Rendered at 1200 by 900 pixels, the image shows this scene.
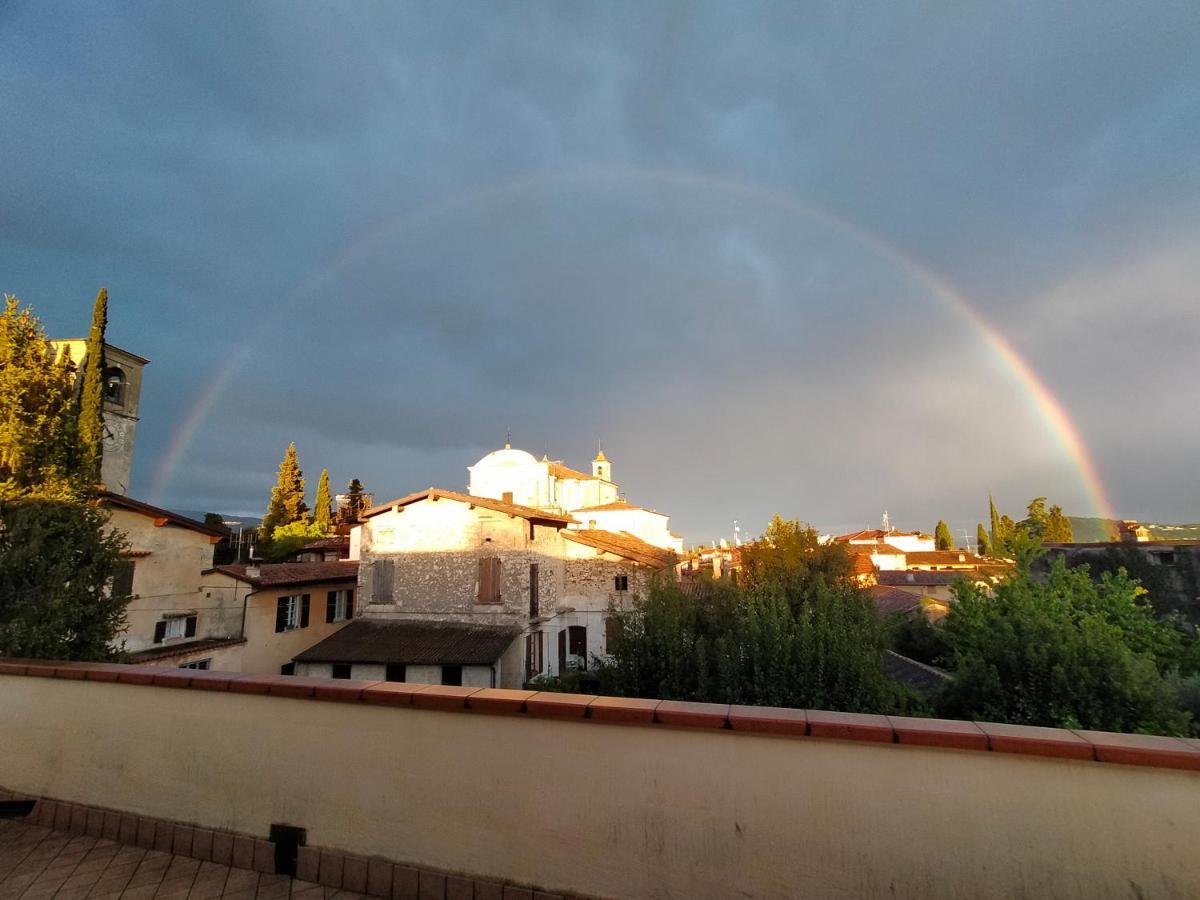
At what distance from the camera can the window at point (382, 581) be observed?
21.8 metres

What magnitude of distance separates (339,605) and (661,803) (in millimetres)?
27219

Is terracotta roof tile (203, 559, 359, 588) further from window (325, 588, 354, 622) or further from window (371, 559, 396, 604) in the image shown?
window (371, 559, 396, 604)

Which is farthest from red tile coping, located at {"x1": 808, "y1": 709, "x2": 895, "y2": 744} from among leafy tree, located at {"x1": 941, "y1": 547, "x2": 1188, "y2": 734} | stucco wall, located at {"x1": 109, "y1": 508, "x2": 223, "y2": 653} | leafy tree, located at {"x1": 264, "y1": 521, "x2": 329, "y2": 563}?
leafy tree, located at {"x1": 264, "y1": 521, "x2": 329, "y2": 563}

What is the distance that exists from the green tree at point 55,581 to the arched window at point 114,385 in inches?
1356

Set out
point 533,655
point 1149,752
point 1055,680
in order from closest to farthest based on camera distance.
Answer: point 1149,752 < point 1055,680 < point 533,655

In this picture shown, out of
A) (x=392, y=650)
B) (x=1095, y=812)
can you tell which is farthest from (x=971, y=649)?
(x=392, y=650)

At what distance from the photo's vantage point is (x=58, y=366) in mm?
6785

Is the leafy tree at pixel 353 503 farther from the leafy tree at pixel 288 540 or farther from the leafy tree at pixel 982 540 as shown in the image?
the leafy tree at pixel 982 540

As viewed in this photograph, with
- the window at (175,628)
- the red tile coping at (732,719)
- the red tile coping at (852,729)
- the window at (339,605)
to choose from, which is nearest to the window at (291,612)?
the window at (339,605)

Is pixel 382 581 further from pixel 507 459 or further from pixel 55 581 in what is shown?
pixel 507 459

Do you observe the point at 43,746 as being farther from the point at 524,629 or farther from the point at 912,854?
the point at 524,629

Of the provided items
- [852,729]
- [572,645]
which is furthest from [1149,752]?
[572,645]

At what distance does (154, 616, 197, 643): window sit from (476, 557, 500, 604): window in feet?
33.1

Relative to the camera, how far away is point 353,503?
2347 inches
